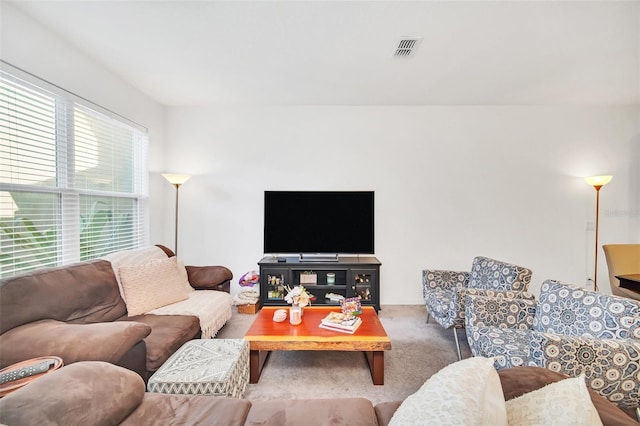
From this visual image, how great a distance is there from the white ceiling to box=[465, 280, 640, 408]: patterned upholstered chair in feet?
6.25

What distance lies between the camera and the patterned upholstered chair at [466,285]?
2.30 m

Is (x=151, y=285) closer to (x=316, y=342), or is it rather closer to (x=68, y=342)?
(x=68, y=342)

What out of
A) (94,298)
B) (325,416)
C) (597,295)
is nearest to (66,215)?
(94,298)

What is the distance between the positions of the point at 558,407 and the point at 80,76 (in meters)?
3.60

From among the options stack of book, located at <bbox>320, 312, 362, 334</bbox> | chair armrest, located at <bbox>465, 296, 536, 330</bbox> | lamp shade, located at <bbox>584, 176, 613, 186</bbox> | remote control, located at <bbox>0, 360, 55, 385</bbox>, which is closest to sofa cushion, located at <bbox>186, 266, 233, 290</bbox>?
stack of book, located at <bbox>320, 312, 362, 334</bbox>

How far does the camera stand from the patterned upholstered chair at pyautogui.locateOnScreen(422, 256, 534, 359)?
90.6 inches

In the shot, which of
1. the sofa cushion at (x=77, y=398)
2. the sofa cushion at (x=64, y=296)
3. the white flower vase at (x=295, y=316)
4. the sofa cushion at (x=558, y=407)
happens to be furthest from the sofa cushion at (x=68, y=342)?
the sofa cushion at (x=558, y=407)

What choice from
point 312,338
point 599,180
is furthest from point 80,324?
point 599,180

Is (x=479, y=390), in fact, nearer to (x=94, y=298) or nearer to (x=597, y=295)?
(x=597, y=295)

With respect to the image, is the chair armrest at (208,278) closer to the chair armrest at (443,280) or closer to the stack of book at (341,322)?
the stack of book at (341,322)

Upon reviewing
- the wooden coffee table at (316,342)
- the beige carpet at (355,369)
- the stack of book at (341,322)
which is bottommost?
the beige carpet at (355,369)

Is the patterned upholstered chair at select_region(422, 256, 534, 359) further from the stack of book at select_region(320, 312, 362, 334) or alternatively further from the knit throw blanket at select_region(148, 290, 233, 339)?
the knit throw blanket at select_region(148, 290, 233, 339)

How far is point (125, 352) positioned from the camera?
151cm

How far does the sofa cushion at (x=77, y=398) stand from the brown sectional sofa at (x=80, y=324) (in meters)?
0.38
